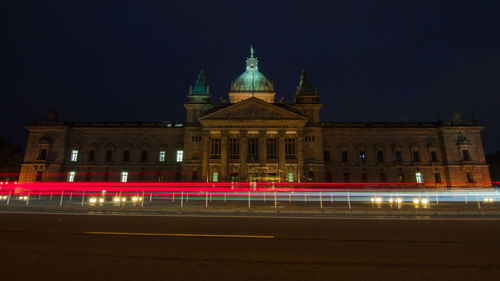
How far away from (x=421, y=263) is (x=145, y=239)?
768cm

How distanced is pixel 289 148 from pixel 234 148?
383 inches

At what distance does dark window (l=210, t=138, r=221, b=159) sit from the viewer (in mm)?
41906

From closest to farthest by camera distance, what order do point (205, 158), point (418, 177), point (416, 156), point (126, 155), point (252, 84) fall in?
1. point (205, 158)
2. point (418, 177)
3. point (416, 156)
4. point (126, 155)
5. point (252, 84)

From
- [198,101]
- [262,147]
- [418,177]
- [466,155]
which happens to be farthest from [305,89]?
[466,155]

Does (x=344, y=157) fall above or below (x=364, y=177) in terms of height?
above

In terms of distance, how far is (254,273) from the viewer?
4.89 metres

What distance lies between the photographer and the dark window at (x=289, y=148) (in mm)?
41559

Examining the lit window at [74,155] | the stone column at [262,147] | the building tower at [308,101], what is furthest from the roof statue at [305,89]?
the lit window at [74,155]

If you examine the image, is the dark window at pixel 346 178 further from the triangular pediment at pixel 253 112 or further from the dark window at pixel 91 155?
the dark window at pixel 91 155

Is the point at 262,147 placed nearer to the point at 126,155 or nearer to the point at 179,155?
the point at 179,155

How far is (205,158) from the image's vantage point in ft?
134

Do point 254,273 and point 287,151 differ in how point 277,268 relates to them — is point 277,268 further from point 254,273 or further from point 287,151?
point 287,151

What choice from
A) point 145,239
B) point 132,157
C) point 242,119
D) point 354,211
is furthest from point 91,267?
point 132,157

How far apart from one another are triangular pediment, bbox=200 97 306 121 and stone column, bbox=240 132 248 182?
11.6ft
